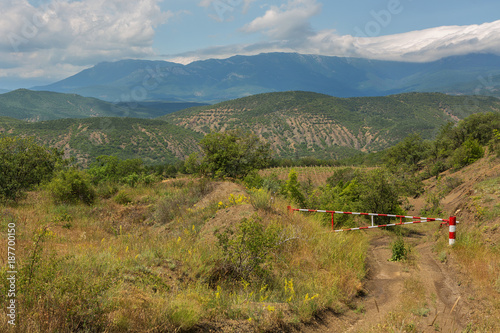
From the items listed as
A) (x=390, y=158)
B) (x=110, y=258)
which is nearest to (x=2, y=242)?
(x=110, y=258)

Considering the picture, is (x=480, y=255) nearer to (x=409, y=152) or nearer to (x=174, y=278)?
(x=174, y=278)

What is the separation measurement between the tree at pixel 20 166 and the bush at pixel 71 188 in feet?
3.53

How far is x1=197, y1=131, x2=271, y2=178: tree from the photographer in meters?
Answer: 16.6

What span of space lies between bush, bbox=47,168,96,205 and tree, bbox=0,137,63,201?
1.08 metres

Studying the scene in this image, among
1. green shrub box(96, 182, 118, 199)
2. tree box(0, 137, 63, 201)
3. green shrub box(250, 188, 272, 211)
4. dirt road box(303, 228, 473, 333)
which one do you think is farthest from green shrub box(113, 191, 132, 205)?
dirt road box(303, 228, 473, 333)

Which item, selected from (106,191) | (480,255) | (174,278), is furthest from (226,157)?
(480,255)

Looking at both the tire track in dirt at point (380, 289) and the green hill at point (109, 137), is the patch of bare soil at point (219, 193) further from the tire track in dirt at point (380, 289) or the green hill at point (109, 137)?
the green hill at point (109, 137)

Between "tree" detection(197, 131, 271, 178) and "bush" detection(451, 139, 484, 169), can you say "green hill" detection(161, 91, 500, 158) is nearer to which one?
"bush" detection(451, 139, 484, 169)

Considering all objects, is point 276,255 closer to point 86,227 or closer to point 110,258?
point 110,258

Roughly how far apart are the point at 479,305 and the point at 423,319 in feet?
3.48

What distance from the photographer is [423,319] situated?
4.54m

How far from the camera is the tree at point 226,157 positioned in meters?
16.6

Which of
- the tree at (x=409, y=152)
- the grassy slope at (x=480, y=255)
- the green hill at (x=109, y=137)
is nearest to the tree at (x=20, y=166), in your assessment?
the grassy slope at (x=480, y=255)

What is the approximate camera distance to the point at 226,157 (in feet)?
54.9
